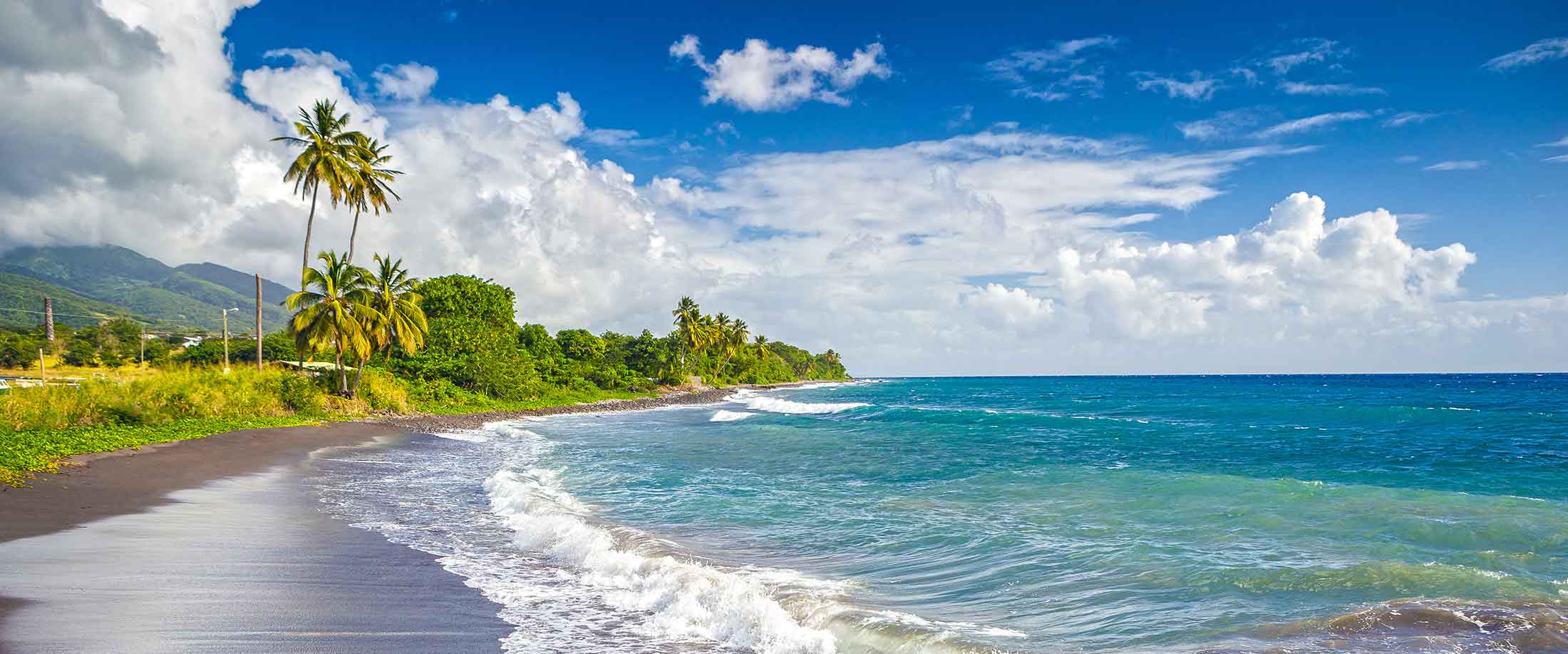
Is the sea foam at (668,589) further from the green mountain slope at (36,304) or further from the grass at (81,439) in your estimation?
the green mountain slope at (36,304)

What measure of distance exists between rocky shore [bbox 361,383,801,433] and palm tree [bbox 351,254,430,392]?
396 cm

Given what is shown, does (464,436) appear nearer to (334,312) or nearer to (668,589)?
(334,312)

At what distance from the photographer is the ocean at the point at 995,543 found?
282 inches

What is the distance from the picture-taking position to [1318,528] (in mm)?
12297

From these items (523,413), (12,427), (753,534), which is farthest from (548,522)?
(523,413)

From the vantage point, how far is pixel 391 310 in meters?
39.0

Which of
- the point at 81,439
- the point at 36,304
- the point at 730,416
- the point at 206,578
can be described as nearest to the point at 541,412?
the point at 730,416

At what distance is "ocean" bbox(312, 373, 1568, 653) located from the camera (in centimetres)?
716

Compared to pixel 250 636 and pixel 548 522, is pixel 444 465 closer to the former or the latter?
pixel 548 522

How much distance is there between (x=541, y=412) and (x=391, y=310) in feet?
48.6

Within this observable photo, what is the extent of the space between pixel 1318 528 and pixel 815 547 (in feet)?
27.3

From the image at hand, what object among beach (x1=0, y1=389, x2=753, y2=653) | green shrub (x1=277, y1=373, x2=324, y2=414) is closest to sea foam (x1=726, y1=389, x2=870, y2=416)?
green shrub (x1=277, y1=373, x2=324, y2=414)

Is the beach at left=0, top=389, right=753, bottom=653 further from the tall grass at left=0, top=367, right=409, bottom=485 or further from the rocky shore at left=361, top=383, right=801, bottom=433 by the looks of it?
the rocky shore at left=361, top=383, right=801, bottom=433

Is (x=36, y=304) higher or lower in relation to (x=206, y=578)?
higher
